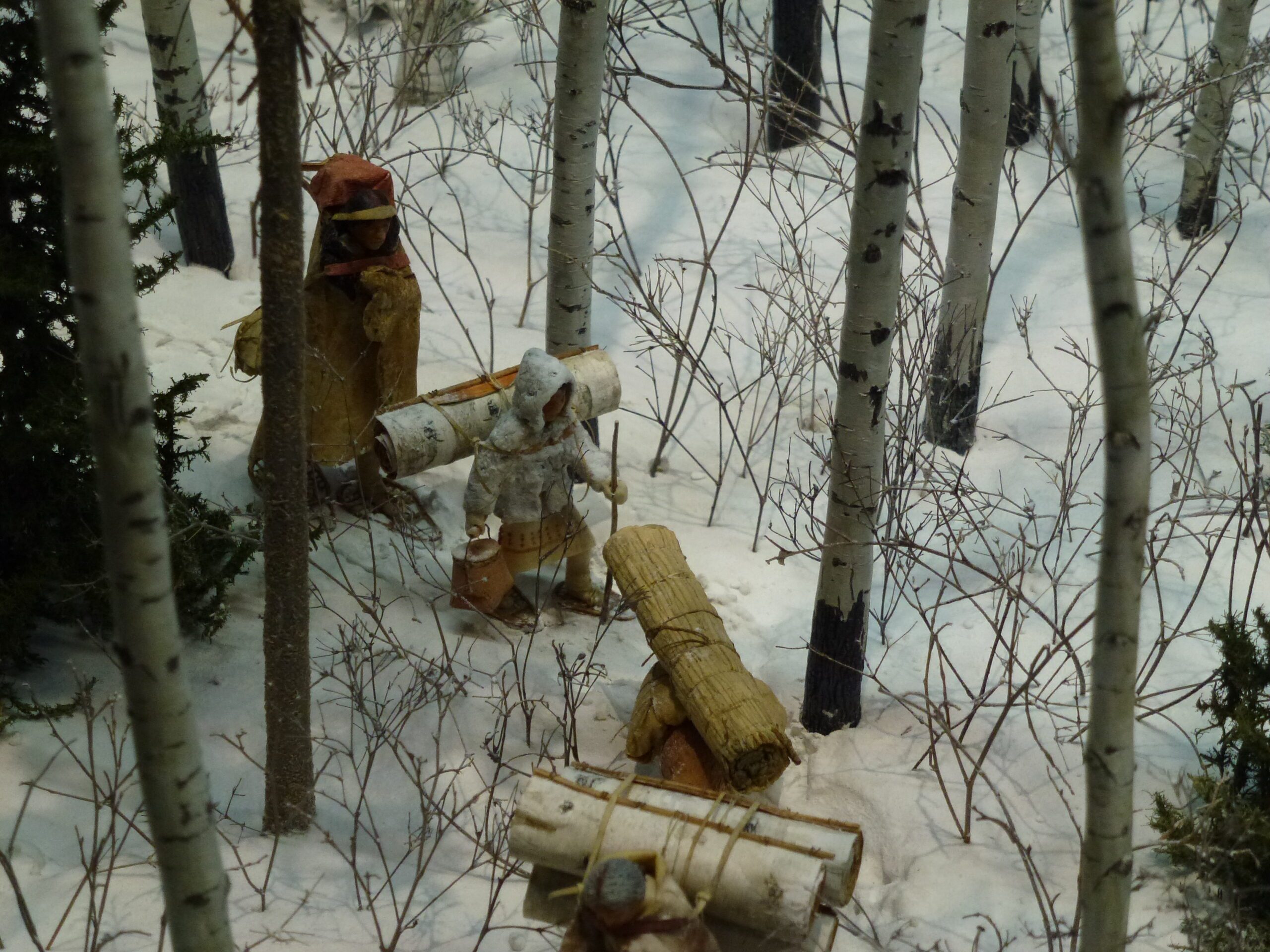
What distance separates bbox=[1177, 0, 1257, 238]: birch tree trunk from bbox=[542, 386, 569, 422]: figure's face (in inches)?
171

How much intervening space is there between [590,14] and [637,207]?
3.59 meters

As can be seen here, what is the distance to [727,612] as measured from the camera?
4.77 metres

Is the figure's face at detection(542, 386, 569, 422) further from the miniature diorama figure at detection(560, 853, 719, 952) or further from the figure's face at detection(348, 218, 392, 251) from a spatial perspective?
the miniature diorama figure at detection(560, 853, 719, 952)

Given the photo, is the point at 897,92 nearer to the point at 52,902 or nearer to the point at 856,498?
the point at 856,498

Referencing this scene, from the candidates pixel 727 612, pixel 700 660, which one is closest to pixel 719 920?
pixel 700 660

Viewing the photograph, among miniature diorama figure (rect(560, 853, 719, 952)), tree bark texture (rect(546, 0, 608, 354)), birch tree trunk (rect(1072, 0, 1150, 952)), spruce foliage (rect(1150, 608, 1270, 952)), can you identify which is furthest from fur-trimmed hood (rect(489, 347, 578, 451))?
birch tree trunk (rect(1072, 0, 1150, 952))

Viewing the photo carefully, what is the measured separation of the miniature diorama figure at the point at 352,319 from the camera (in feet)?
14.1

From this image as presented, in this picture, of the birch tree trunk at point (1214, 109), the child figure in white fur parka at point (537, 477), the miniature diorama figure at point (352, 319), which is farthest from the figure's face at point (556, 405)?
the birch tree trunk at point (1214, 109)

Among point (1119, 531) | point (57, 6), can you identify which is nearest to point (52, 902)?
point (57, 6)

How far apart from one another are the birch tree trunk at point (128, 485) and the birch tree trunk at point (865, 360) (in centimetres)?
212

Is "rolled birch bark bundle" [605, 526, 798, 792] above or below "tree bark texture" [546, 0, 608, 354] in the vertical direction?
below

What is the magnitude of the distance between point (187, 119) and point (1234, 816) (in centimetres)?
523

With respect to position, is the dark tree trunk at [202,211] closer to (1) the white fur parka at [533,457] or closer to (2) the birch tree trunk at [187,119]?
(2) the birch tree trunk at [187,119]

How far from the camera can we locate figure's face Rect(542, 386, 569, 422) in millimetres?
4141
